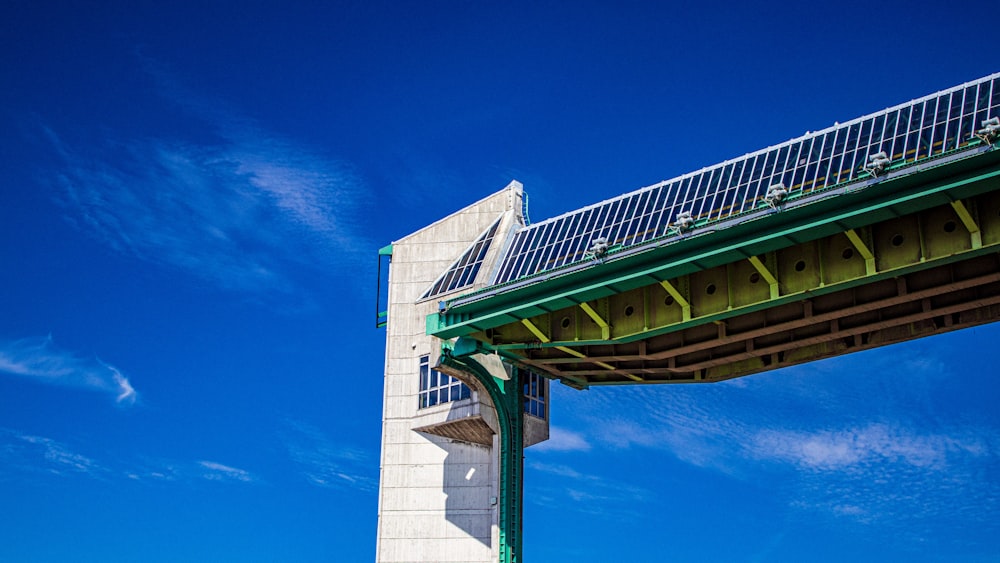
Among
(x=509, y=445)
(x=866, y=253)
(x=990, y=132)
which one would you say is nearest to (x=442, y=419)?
(x=509, y=445)

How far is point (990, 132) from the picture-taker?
112 ft

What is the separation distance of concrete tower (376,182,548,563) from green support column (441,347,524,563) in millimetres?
625

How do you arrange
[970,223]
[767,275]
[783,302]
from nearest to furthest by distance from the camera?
[970,223] < [767,275] < [783,302]

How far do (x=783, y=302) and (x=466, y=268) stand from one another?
20.7m

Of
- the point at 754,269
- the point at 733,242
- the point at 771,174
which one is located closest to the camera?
the point at 733,242

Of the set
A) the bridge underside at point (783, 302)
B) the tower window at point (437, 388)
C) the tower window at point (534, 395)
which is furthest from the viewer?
the tower window at point (534, 395)

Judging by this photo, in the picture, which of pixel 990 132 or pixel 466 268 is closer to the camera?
pixel 990 132

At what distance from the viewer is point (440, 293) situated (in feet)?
194

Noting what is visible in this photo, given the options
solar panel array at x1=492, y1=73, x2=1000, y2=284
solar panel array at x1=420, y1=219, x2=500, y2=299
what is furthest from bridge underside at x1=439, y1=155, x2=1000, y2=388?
solar panel array at x1=420, y1=219, x2=500, y2=299

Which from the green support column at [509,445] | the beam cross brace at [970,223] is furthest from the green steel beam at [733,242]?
the green support column at [509,445]

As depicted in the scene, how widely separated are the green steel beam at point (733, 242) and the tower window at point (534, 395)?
333 inches

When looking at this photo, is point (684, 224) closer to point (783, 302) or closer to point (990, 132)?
point (783, 302)

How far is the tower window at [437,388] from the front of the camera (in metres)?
55.9

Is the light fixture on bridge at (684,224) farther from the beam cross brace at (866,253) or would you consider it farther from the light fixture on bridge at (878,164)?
the light fixture on bridge at (878,164)
